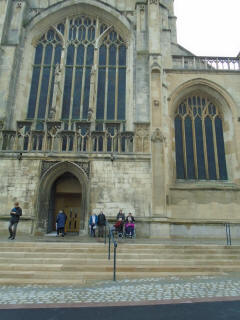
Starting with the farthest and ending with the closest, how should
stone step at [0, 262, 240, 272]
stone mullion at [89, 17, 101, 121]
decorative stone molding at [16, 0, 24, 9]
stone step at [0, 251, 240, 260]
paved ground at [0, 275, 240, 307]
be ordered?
decorative stone molding at [16, 0, 24, 9] < stone mullion at [89, 17, 101, 121] < stone step at [0, 251, 240, 260] < stone step at [0, 262, 240, 272] < paved ground at [0, 275, 240, 307]

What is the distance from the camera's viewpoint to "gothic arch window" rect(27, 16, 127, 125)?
15.4 meters

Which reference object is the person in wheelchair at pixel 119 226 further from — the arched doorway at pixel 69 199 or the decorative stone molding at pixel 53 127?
the decorative stone molding at pixel 53 127

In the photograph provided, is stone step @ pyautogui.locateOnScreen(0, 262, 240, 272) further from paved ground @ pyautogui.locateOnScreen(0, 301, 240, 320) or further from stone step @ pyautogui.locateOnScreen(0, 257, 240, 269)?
paved ground @ pyautogui.locateOnScreen(0, 301, 240, 320)

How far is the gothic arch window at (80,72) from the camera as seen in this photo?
1541 centimetres

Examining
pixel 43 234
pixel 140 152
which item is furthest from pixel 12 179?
pixel 140 152

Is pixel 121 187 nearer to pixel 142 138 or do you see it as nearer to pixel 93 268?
pixel 142 138

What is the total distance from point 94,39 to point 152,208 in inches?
508

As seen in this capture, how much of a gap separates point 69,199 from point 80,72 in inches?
351

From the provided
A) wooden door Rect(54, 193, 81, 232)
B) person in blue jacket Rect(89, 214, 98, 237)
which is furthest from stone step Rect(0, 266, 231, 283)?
wooden door Rect(54, 193, 81, 232)

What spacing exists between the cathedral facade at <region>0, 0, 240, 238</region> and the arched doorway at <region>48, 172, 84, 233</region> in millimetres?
58

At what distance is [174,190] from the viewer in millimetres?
13203

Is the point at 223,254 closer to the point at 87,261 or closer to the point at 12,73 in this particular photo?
the point at 87,261

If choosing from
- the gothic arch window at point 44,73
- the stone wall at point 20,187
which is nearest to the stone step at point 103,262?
the stone wall at point 20,187

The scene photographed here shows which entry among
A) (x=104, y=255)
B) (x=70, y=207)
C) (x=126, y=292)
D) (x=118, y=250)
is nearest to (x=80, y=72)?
(x=70, y=207)
